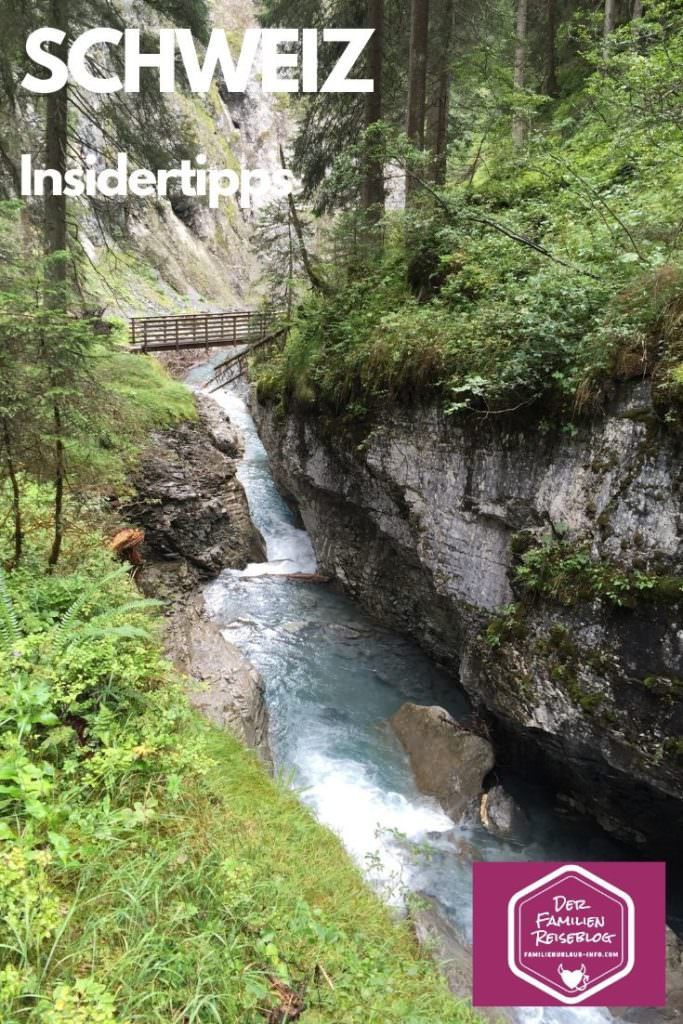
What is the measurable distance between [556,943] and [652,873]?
335cm

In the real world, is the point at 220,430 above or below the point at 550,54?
below

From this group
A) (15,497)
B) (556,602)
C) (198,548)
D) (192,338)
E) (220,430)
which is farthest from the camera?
(192,338)

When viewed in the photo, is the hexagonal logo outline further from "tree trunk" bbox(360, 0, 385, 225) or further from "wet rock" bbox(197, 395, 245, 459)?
"wet rock" bbox(197, 395, 245, 459)

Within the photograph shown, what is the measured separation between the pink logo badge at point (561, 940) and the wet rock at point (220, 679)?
3178 millimetres

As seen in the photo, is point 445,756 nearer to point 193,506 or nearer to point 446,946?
point 446,946

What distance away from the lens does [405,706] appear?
9266 millimetres

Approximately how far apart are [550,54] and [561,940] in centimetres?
2178

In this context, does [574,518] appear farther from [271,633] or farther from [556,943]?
[271,633]

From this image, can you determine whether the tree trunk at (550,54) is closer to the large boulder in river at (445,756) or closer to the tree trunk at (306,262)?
the tree trunk at (306,262)

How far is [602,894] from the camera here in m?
4.96

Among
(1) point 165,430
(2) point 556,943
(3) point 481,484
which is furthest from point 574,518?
(1) point 165,430

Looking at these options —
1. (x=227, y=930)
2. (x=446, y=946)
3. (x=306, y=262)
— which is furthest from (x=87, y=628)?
(x=306, y=262)

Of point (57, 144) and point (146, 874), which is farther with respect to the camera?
point (57, 144)

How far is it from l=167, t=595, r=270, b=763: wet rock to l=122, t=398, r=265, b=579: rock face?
291 centimetres
